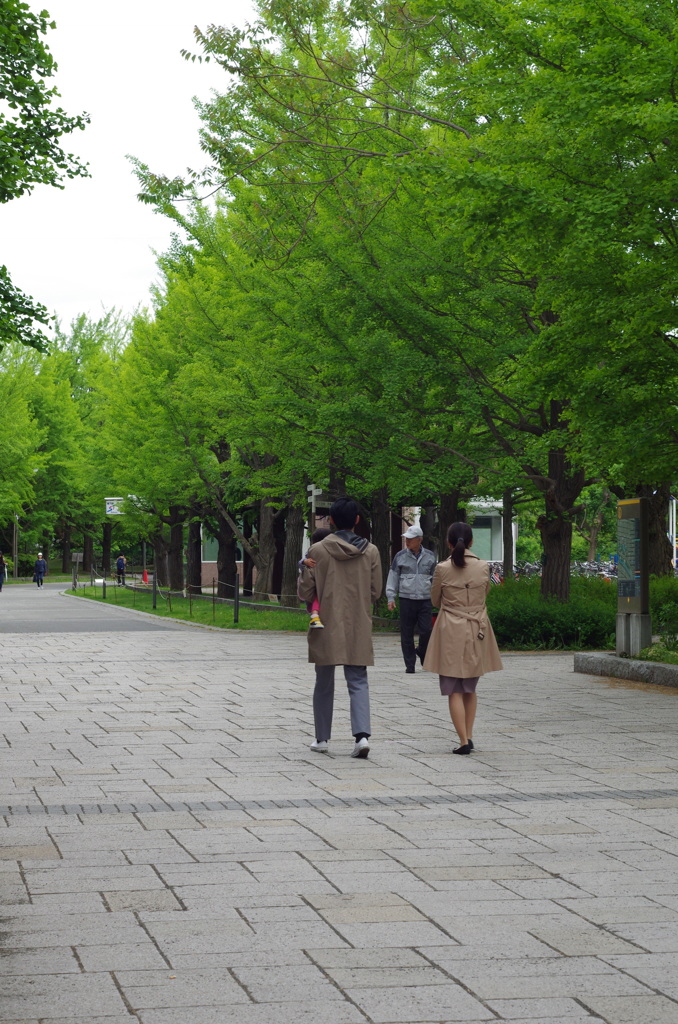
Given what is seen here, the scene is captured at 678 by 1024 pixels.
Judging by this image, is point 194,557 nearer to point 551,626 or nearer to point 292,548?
point 292,548

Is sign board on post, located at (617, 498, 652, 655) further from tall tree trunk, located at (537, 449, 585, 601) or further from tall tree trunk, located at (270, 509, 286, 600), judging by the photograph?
tall tree trunk, located at (270, 509, 286, 600)

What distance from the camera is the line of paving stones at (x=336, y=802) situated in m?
7.52

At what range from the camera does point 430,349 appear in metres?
20.2

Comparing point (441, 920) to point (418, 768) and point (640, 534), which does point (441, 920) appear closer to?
point (418, 768)

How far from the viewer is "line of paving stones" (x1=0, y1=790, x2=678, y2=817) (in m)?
7.52

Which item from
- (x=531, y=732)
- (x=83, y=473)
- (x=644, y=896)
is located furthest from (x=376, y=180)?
(x=83, y=473)

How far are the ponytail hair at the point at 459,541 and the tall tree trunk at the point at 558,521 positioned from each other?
11.3 m

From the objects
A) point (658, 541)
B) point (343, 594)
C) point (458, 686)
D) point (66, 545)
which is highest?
point (66, 545)

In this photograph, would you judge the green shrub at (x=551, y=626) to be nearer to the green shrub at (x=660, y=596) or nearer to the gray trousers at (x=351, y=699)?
the green shrub at (x=660, y=596)

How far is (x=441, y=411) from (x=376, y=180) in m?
3.72

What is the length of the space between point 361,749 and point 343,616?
95 centimetres

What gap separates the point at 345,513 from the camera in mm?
10000

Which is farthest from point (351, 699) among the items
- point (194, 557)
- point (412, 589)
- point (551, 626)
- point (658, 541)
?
point (194, 557)

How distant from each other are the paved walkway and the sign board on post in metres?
3.84
